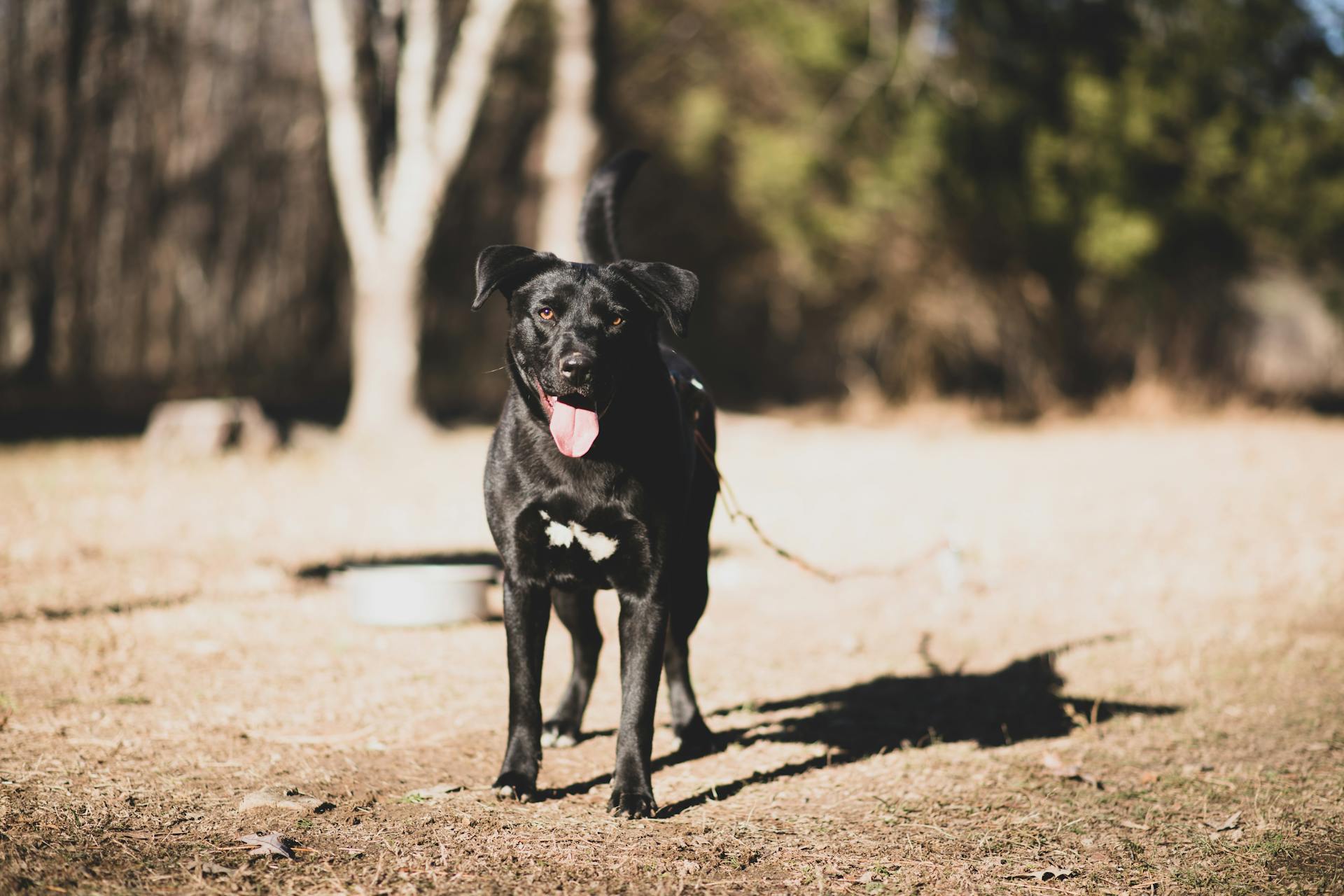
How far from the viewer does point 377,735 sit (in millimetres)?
3686

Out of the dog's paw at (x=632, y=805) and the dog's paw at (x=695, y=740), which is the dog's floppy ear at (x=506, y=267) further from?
the dog's paw at (x=695, y=740)

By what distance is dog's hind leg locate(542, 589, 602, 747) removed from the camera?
3.67 metres

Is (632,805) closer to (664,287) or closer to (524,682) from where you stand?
(524,682)

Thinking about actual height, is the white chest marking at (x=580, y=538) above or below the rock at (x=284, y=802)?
above

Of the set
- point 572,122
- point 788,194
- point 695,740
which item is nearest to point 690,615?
point 695,740

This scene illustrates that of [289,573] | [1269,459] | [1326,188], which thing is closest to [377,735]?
[289,573]

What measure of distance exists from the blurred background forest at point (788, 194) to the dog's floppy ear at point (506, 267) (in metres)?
8.16

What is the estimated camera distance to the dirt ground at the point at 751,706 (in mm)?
2725

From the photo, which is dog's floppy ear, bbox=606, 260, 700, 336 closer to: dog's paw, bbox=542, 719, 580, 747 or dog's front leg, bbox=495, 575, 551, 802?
dog's front leg, bbox=495, 575, 551, 802

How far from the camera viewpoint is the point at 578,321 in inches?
119

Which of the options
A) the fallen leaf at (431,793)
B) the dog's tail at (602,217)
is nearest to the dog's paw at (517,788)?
the fallen leaf at (431,793)

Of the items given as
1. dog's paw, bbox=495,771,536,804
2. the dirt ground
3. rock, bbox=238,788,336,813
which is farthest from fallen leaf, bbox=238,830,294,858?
dog's paw, bbox=495,771,536,804

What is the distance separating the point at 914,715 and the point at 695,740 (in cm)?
89

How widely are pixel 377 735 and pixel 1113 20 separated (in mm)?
12747
